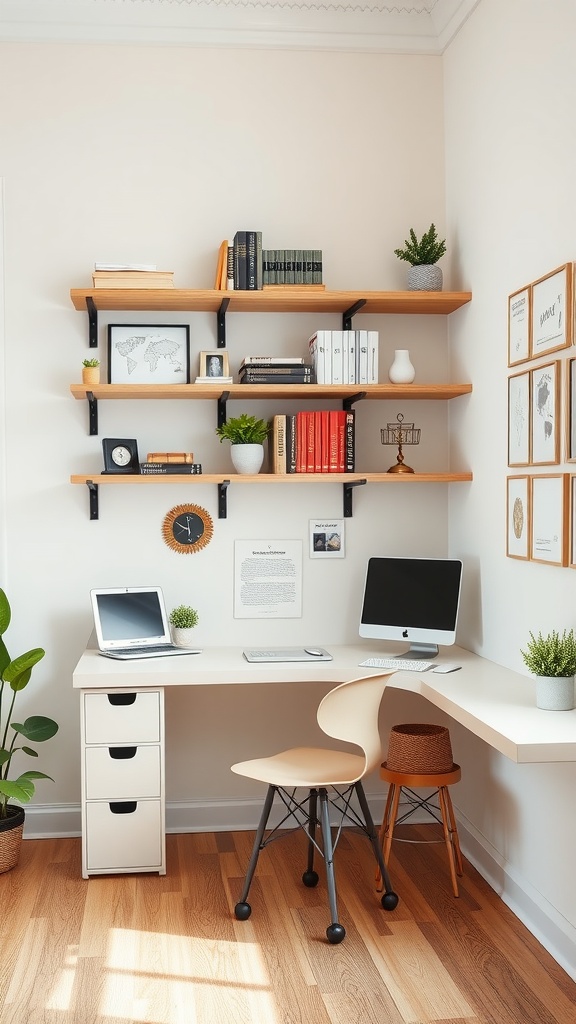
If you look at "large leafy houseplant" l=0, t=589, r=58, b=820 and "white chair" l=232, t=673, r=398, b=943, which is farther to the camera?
"large leafy houseplant" l=0, t=589, r=58, b=820

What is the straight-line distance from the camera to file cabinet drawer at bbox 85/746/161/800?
10.5ft

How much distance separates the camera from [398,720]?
3824mm

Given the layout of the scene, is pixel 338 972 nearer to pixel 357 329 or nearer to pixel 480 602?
pixel 480 602

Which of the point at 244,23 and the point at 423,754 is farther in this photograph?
the point at 244,23

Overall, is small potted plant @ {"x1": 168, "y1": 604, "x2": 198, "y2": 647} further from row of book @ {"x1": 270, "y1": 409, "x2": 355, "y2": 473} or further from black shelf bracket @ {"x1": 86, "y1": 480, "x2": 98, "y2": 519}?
row of book @ {"x1": 270, "y1": 409, "x2": 355, "y2": 473}

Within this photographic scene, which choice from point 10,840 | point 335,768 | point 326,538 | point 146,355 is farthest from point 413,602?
point 10,840

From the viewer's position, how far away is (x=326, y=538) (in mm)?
3764

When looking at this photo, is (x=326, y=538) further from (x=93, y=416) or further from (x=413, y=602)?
(x=93, y=416)

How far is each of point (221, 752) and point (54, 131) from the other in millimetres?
2477

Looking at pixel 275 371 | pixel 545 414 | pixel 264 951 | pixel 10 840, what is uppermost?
pixel 275 371

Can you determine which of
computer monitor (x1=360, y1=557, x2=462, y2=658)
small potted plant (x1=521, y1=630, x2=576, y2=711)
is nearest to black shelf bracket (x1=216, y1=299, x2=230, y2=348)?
computer monitor (x1=360, y1=557, x2=462, y2=658)

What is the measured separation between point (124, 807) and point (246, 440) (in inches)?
53.4

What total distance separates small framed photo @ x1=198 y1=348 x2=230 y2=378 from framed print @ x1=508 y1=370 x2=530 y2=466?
1.08 metres

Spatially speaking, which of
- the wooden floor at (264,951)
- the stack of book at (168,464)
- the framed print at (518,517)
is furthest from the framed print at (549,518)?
the stack of book at (168,464)
